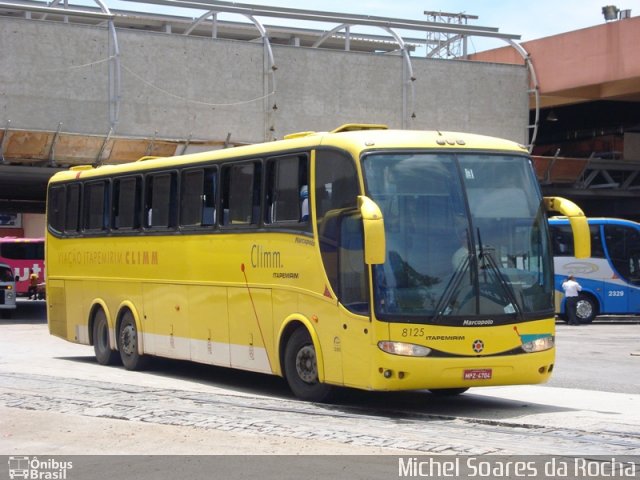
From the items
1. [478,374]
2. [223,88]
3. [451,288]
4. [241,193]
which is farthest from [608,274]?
[451,288]

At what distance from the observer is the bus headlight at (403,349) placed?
12.4 metres

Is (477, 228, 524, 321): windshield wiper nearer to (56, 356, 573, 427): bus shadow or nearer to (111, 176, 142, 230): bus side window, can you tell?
(56, 356, 573, 427): bus shadow

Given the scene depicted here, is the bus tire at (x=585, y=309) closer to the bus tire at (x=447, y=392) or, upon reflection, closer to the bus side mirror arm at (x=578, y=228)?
the bus tire at (x=447, y=392)

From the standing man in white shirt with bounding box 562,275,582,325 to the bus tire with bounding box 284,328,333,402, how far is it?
20.0m

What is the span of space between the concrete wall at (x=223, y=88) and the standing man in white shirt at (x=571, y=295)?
6.44 metres

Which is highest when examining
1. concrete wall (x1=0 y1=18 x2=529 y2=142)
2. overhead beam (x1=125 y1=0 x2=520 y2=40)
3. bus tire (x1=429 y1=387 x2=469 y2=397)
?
overhead beam (x1=125 y1=0 x2=520 y2=40)

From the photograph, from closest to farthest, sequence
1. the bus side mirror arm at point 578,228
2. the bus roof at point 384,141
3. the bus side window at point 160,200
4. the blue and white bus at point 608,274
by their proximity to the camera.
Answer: the bus roof at point 384,141 < the bus side mirror arm at point 578,228 < the bus side window at point 160,200 < the blue and white bus at point 608,274

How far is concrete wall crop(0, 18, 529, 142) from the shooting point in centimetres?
3044

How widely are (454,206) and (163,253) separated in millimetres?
6170

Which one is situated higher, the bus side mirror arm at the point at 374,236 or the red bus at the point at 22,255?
the bus side mirror arm at the point at 374,236

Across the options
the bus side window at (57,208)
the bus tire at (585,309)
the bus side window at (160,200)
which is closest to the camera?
the bus side window at (160,200)

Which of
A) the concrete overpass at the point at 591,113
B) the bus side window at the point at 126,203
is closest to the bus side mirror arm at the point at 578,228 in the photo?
the bus side window at the point at 126,203
